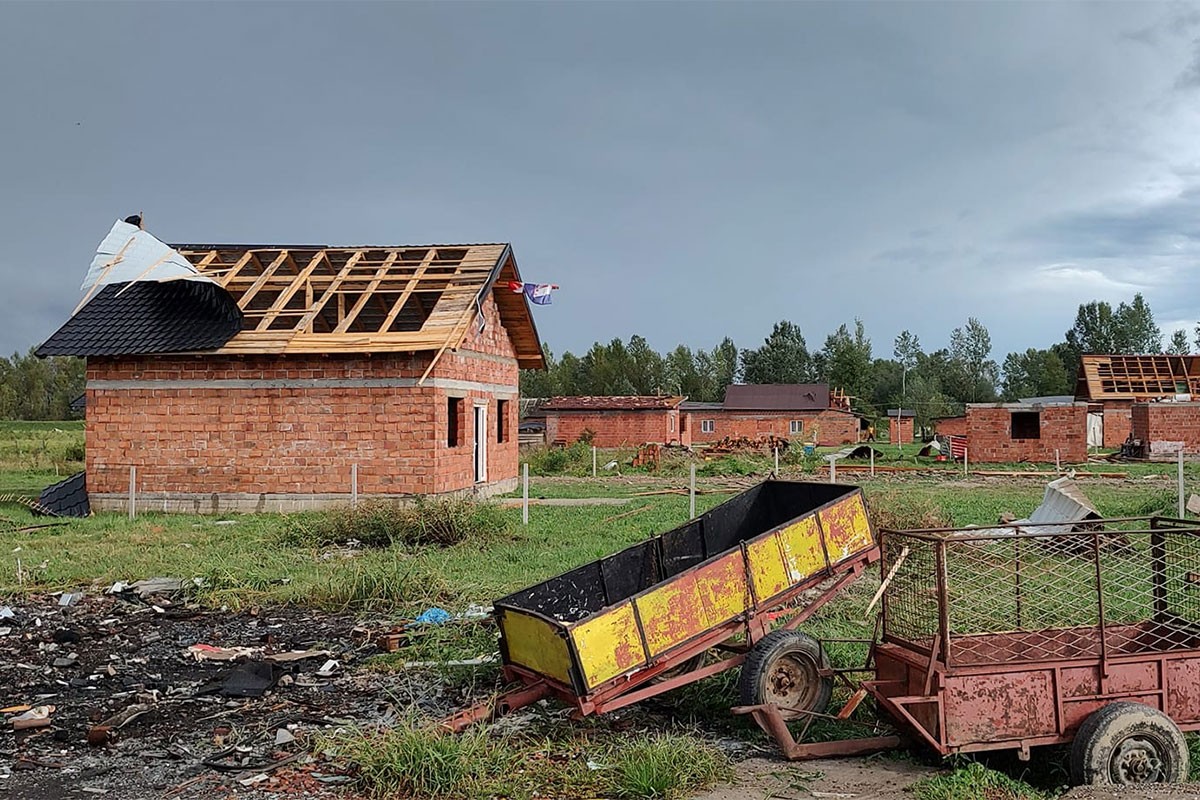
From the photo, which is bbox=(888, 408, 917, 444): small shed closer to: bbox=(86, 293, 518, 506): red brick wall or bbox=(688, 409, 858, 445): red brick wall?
bbox=(688, 409, 858, 445): red brick wall

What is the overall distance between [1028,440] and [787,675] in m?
30.2

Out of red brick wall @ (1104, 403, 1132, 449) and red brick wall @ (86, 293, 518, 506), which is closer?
red brick wall @ (86, 293, 518, 506)

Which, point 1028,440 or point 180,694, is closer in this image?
point 180,694

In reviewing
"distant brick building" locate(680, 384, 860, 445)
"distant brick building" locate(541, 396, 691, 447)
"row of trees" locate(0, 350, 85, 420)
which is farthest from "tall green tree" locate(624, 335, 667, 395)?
"row of trees" locate(0, 350, 85, 420)

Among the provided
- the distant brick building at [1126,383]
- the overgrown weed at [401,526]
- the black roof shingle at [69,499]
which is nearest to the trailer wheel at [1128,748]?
the overgrown weed at [401,526]

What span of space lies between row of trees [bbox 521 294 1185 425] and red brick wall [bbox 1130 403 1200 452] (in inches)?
1769

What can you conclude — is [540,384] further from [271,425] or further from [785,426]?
[271,425]

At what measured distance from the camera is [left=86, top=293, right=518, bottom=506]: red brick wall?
18.8 m

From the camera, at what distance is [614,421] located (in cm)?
4822

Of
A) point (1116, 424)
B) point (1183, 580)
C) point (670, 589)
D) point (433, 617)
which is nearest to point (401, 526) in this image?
point (433, 617)

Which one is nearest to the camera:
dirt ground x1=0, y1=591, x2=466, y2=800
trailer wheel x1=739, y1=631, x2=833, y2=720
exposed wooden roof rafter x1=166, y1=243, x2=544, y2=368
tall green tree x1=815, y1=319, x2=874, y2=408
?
dirt ground x1=0, y1=591, x2=466, y2=800

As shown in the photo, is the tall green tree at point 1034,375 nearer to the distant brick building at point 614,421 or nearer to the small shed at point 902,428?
the small shed at point 902,428

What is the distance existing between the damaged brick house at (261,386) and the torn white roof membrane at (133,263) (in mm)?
37

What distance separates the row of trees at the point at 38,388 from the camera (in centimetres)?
8762
